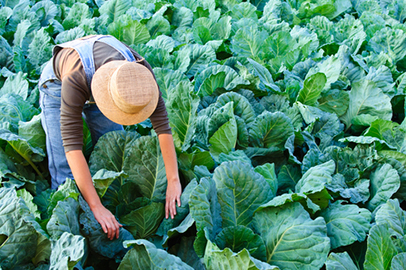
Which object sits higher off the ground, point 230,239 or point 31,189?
point 230,239

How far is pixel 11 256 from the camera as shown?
1.88m

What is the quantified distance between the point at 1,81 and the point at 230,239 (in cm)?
301

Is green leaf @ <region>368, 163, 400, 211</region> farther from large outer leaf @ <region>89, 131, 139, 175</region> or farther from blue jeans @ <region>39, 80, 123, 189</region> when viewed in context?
blue jeans @ <region>39, 80, 123, 189</region>

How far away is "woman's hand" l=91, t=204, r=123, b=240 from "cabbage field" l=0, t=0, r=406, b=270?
44mm

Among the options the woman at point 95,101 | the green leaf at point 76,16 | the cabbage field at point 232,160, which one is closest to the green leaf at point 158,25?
the cabbage field at point 232,160

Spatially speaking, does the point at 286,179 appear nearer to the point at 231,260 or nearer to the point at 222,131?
the point at 222,131

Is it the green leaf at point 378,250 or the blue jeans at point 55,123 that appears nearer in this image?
the green leaf at point 378,250

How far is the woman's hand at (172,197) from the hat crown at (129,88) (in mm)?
713

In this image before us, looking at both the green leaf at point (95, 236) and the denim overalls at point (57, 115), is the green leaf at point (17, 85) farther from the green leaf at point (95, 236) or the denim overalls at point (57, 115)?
the green leaf at point (95, 236)

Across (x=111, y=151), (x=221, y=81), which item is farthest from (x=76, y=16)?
(x=111, y=151)

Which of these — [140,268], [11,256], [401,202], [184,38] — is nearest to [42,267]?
[11,256]

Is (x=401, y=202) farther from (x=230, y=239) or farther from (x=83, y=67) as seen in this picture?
(x=83, y=67)

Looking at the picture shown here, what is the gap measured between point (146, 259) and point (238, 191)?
2.33 feet

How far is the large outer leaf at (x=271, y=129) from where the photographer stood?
2.83 m
